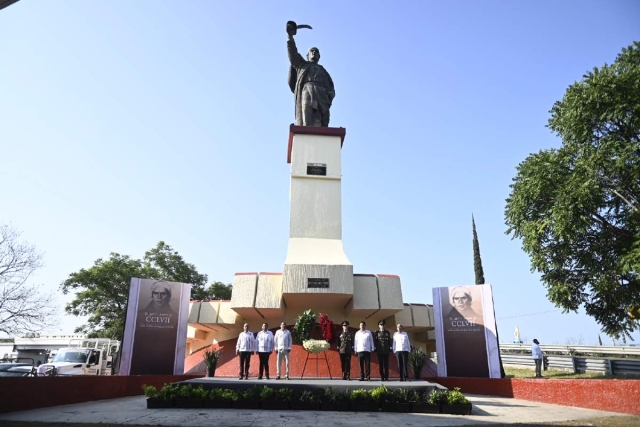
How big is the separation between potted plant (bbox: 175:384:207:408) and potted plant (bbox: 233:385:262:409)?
0.71m

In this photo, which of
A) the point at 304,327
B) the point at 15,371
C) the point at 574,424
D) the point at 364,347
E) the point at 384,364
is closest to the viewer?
the point at 574,424

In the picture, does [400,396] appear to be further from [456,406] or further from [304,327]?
[304,327]

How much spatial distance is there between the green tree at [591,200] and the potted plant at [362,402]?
31.1 feet

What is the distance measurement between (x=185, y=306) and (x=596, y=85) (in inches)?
614

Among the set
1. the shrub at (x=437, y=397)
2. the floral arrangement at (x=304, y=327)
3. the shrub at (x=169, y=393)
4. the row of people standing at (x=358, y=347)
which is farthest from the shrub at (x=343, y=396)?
the floral arrangement at (x=304, y=327)

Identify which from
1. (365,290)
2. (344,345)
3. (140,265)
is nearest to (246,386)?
(344,345)

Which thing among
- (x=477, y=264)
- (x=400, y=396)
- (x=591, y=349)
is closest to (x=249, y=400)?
(x=400, y=396)

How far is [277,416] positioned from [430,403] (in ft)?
10.0

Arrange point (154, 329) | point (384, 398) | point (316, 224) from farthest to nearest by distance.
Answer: point (316, 224), point (154, 329), point (384, 398)

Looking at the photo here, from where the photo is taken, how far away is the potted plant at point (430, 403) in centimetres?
897

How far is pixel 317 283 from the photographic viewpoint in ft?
48.6

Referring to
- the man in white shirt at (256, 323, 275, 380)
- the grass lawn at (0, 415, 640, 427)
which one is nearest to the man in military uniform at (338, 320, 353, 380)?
the man in white shirt at (256, 323, 275, 380)

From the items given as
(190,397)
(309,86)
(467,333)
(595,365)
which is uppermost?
(309,86)

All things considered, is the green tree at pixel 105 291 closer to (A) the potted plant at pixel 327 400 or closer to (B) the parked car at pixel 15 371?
(B) the parked car at pixel 15 371
